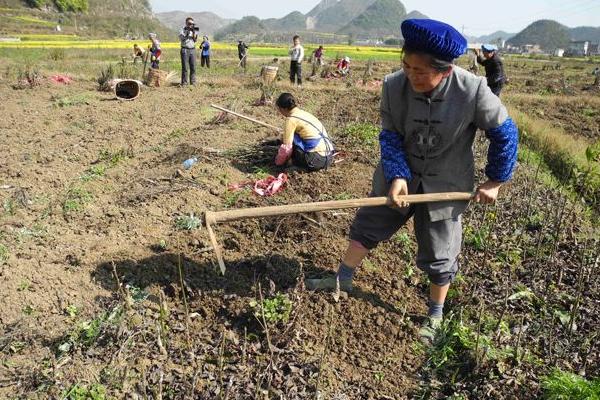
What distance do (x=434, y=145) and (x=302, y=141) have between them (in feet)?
9.19

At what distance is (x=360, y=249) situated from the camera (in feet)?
9.25

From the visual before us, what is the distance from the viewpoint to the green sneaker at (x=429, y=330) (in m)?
2.72

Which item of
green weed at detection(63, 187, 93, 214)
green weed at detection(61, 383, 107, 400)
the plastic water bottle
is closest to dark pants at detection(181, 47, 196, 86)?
the plastic water bottle

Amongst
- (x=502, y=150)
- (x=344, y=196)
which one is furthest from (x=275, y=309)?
(x=344, y=196)

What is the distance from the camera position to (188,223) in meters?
3.92

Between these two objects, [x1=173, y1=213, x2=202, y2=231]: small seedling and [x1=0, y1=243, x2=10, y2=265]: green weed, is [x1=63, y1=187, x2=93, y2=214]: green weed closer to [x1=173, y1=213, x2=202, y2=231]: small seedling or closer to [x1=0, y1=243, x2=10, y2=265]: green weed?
[x1=0, y1=243, x2=10, y2=265]: green weed

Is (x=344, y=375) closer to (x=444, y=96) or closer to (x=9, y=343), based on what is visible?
(x=444, y=96)

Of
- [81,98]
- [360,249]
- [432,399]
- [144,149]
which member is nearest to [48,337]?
[360,249]

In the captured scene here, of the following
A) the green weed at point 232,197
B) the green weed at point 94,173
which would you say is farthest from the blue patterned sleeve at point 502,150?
the green weed at point 94,173

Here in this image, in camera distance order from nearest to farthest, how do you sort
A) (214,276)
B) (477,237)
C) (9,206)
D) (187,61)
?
(214,276), (477,237), (9,206), (187,61)

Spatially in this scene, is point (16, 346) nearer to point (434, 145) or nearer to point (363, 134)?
point (434, 145)

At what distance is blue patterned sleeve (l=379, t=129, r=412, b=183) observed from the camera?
2.46 metres

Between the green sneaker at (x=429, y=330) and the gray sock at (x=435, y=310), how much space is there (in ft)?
0.08

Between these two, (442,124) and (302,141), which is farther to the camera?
(302,141)
